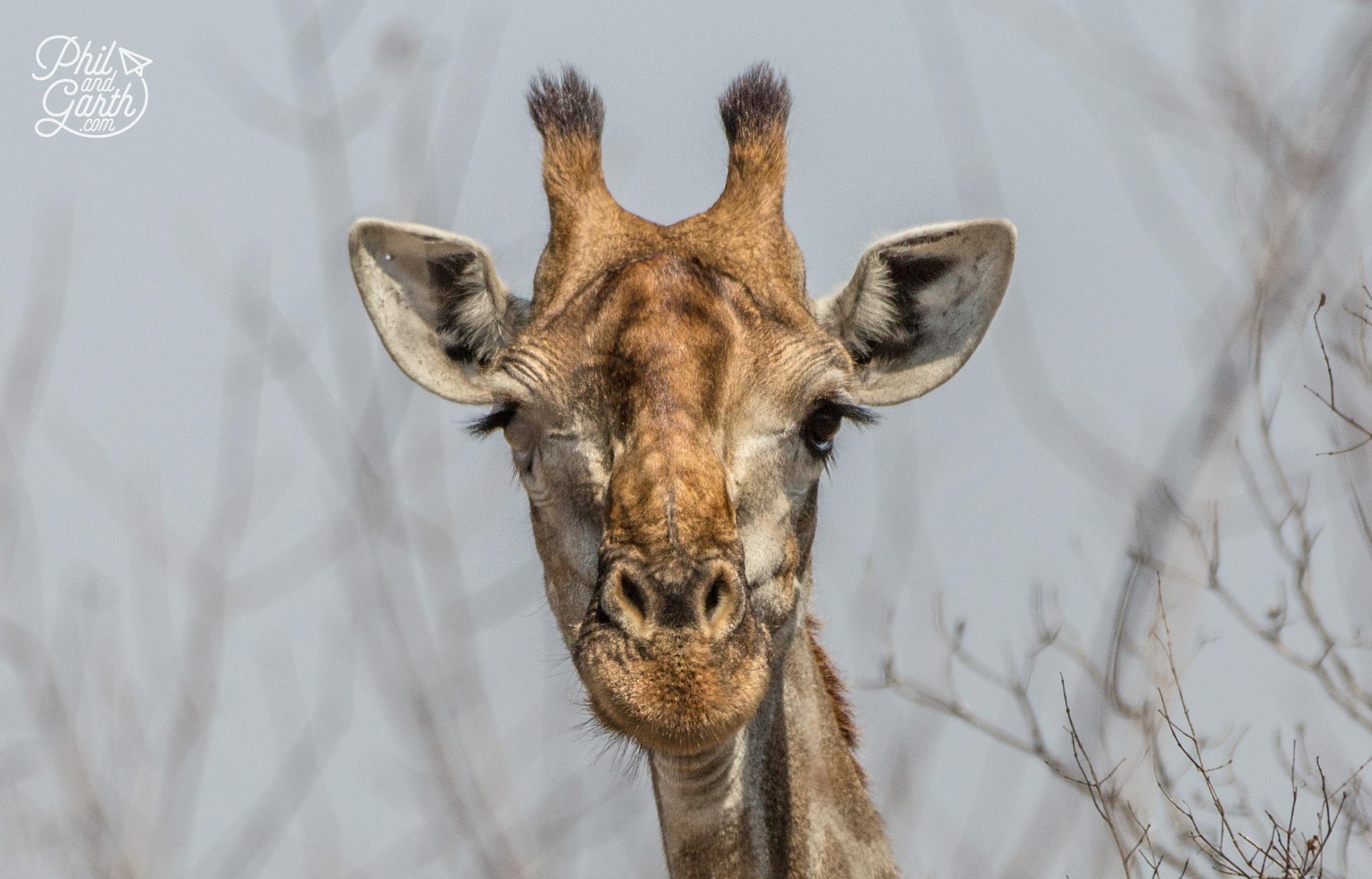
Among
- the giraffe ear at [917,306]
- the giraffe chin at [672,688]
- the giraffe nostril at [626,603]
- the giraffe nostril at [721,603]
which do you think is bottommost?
the giraffe chin at [672,688]

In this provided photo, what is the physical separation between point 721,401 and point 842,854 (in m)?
2.21

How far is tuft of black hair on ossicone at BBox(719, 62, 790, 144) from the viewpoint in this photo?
9.14 m

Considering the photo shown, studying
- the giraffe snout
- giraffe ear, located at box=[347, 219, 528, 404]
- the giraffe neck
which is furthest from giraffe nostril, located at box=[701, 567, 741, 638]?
giraffe ear, located at box=[347, 219, 528, 404]

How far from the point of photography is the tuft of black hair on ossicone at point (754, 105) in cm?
914

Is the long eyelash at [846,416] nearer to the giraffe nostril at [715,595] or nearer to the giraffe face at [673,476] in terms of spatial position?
the giraffe face at [673,476]

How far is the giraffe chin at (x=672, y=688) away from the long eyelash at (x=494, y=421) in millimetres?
1859

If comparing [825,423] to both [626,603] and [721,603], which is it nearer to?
[721,603]

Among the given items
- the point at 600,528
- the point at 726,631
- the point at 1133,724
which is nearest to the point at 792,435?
the point at 600,528

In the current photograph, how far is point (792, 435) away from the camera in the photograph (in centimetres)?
774

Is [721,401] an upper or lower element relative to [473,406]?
upper

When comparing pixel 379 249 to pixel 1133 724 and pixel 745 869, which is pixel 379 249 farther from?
pixel 1133 724

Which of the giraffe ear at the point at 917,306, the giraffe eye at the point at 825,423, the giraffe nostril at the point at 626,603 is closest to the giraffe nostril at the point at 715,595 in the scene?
the giraffe nostril at the point at 626,603

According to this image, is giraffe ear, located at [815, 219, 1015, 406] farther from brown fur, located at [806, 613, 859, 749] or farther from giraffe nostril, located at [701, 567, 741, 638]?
giraffe nostril, located at [701, 567, 741, 638]

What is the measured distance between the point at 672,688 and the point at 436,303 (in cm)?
327
